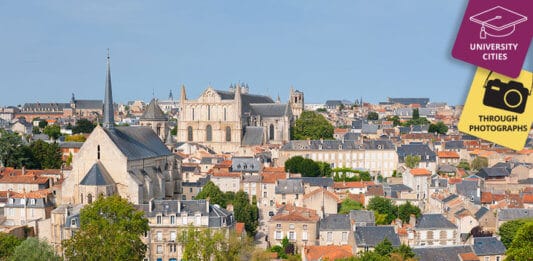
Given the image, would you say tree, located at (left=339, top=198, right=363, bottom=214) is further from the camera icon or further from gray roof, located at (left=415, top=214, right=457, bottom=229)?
the camera icon

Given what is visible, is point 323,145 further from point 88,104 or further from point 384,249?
point 88,104

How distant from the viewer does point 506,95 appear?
793cm

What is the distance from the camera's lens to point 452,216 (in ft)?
147

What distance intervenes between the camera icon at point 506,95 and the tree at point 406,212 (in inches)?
1581

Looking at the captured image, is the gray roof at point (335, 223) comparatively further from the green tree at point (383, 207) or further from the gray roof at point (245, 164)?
the gray roof at point (245, 164)

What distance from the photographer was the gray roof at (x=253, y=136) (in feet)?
273

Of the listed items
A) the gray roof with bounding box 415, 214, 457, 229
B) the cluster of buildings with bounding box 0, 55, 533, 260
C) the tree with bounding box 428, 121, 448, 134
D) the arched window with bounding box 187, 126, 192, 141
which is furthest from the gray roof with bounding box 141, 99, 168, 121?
the tree with bounding box 428, 121, 448, 134

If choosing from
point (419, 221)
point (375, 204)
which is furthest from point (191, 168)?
point (419, 221)

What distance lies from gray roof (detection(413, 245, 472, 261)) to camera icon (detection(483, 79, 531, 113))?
27.9 metres

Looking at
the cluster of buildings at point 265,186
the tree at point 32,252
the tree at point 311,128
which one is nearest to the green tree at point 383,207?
the cluster of buildings at point 265,186

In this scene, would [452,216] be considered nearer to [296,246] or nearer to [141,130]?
[296,246]

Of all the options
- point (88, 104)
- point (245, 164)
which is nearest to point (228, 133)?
point (245, 164)

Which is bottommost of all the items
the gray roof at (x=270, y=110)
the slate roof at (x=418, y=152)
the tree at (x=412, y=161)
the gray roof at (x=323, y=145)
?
the tree at (x=412, y=161)

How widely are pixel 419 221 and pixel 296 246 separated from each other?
342 inches
